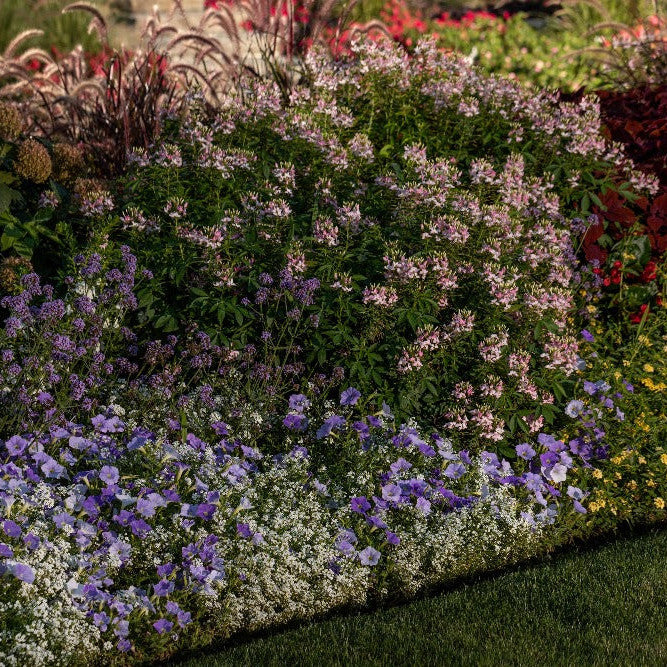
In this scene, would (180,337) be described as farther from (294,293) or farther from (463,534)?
(463,534)

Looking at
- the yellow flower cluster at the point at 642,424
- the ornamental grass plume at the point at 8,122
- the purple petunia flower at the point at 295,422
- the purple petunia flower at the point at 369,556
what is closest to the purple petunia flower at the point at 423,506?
the purple petunia flower at the point at 369,556

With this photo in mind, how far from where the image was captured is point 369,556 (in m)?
4.57

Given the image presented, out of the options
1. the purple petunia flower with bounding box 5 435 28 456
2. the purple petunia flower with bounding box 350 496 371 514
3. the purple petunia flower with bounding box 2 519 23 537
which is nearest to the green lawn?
the purple petunia flower with bounding box 350 496 371 514

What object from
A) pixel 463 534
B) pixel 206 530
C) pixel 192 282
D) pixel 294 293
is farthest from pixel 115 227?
pixel 463 534

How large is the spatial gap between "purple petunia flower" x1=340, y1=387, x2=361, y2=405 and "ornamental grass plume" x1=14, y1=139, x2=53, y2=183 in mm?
2497

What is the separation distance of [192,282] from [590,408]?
2.41 metres

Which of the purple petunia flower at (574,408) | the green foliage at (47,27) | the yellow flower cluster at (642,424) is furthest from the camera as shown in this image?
the green foliage at (47,27)

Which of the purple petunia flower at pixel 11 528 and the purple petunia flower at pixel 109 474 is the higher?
the purple petunia flower at pixel 11 528

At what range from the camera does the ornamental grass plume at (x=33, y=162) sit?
20.4 feet

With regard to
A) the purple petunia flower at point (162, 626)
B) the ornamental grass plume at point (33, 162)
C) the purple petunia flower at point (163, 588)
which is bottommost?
the purple petunia flower at point (162, 626)

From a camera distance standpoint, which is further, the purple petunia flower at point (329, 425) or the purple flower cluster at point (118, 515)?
the purple petunia flower at point (329, 425)

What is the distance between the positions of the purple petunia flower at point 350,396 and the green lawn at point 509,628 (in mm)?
1092

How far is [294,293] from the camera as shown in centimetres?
549

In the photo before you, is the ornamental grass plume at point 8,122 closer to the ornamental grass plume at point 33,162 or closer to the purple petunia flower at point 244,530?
the ornamental grass plume at point 33,162
